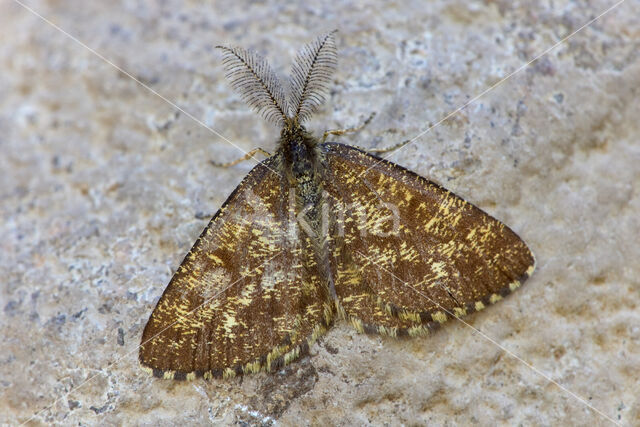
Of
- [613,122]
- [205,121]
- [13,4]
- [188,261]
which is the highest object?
[13,4]

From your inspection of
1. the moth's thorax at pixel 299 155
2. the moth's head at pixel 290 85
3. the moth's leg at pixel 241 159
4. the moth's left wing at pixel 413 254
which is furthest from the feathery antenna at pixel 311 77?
the moth's left wing at pixel 413 254

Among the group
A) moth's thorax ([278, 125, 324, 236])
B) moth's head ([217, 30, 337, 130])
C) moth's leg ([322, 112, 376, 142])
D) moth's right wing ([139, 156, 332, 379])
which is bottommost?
moth's right wing ([139, 156, 332, 379])

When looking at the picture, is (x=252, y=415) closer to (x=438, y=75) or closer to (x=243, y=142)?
(x=243, y=142)

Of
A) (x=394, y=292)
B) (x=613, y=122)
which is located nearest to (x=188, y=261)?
(x=394, y=292)

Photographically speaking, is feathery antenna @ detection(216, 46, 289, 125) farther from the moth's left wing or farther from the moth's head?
the moth's left wing

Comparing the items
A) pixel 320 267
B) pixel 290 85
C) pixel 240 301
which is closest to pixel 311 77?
pixel 290 85

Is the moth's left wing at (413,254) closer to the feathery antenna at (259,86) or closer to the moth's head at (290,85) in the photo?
the moth's head at (290,85)

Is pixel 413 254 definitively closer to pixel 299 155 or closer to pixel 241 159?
pixel 299 155

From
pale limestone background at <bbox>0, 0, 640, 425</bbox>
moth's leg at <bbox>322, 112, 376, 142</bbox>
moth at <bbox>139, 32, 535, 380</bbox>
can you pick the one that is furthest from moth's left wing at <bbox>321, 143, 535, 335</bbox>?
moth's leg at <bbox>322, 112, 376, 142</bbox>
